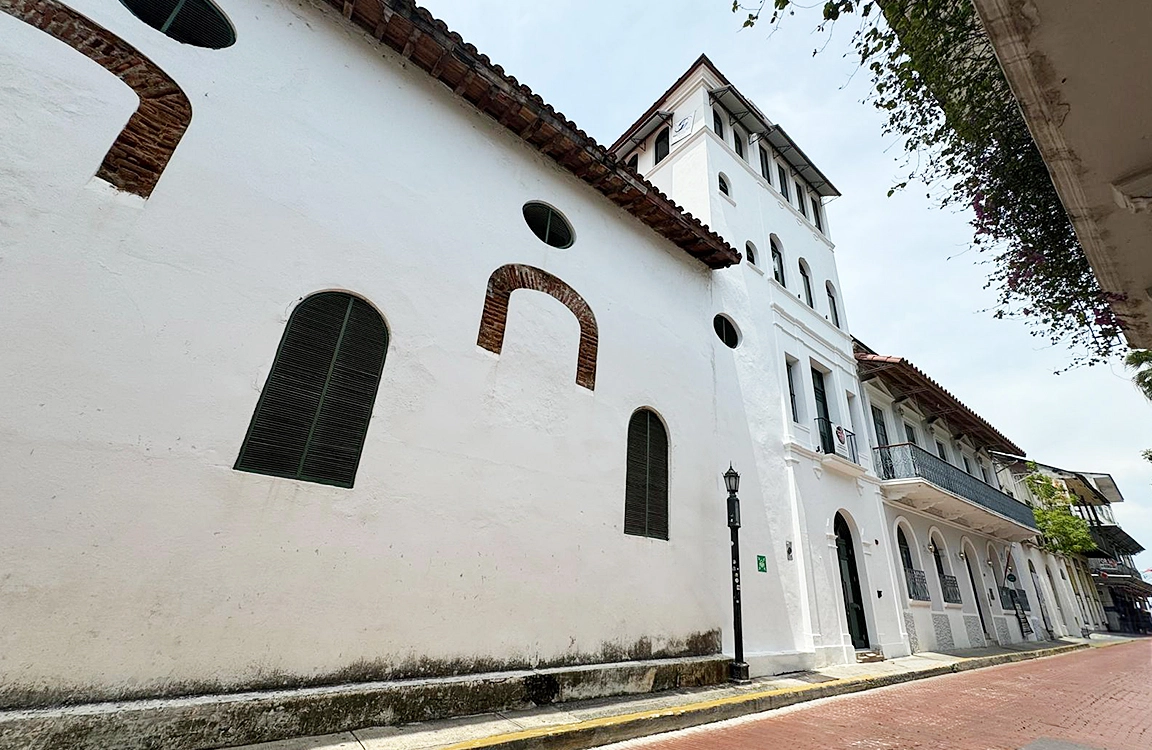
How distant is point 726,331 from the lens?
35.5 feet

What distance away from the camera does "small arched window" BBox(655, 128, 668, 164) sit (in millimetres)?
14633

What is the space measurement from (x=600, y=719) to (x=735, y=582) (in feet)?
12.2

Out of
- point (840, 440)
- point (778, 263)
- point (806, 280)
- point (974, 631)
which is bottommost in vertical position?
point (974, 631)

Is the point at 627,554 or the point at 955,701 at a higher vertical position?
the point at 627,554

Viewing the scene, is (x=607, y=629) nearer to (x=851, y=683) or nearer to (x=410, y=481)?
(x=410, y=481)

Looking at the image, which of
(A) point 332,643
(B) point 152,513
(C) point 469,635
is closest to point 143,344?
(B) point 152,513

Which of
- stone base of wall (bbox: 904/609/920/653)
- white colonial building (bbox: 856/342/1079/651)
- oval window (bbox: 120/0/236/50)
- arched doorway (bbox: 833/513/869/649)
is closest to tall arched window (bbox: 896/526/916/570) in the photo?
white colonial building (bbox: 856/342/1079/651)

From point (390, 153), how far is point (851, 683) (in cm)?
1014

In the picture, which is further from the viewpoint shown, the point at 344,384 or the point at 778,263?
the point at 778,263

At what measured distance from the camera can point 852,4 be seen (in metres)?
4.54

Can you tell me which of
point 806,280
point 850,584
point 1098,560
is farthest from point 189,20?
point 1098,560

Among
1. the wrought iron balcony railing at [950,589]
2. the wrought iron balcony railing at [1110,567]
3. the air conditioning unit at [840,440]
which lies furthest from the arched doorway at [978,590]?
the wrought iron balcony railing at [1110,567]

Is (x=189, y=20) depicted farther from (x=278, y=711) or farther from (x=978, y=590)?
(x=978, y=590)

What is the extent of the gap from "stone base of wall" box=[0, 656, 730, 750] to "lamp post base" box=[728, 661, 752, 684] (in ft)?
8.46
